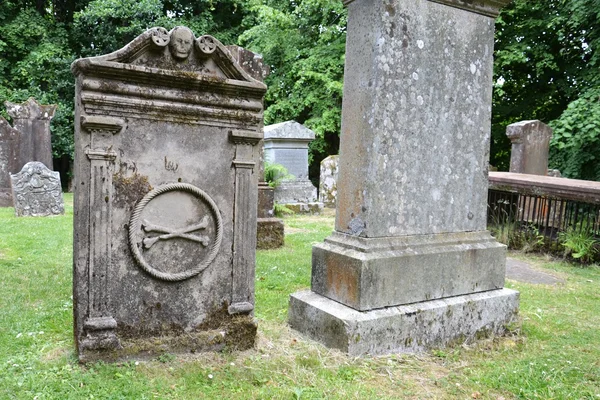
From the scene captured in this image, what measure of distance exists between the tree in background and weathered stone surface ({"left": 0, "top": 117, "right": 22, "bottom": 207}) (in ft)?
43.4

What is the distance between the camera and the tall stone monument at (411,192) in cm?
346

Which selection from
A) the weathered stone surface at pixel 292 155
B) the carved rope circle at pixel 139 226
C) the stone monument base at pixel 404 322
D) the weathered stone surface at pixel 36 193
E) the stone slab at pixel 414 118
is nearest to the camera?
the carved rope circle at pixel 139 226

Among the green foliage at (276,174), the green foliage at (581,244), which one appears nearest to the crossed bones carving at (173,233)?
the green foliage at (581,244)

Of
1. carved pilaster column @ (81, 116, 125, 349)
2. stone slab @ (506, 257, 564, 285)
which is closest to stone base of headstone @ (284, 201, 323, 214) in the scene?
stone slab @ (506, 257, 564, 285)

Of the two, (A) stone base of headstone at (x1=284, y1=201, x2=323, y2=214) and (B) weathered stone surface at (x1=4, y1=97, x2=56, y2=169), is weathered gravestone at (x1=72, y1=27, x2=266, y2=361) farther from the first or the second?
(B) weathered stone surface at (x1=4, y1=97, x2=56, y2=169)

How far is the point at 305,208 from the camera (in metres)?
11.9

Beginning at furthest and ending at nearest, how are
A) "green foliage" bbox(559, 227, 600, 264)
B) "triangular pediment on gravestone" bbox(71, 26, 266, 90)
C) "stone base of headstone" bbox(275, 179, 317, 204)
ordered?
"stone base of headstone" bbox(275, 179, 317, 204)
"green foliage" bbox(559, 227, 600, 264)
"triangular pediment on gravestone" bbox(71, 26, 266, 90)

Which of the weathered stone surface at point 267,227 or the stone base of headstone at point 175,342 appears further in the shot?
the weathered stone surface at point 267,227

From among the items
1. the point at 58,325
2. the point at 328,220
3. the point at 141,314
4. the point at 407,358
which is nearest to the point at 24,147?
the point at 328,220

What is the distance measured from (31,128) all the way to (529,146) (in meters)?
12.6

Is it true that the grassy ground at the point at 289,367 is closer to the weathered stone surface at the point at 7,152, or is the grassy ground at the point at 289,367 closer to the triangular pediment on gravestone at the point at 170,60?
the triangular pediment on gravestone at the point at 170,60

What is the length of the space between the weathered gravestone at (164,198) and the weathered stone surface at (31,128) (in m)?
11.9

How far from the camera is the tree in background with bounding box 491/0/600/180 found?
10.6 m

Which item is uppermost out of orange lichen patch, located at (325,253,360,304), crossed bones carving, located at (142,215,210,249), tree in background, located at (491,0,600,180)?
tree in background, located at (491,0,600,180)
